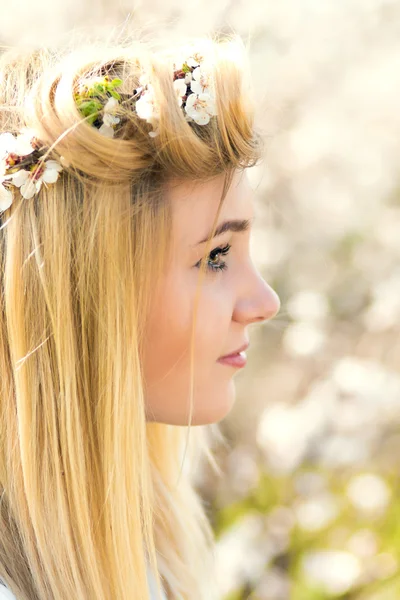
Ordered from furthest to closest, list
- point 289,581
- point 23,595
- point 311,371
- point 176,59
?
point 311,371
point 289,581
point 176,59
point 23,595

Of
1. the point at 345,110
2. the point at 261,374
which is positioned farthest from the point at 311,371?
the point at 345,110

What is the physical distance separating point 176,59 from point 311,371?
2250mm

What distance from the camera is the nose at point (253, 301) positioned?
145cm

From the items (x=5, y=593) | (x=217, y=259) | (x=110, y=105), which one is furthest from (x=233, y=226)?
(x=5, y=593)

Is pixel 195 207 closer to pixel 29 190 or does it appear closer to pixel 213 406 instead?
pixel 29 190

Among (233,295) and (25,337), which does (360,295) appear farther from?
(25,337)

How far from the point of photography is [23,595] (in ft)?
3.90

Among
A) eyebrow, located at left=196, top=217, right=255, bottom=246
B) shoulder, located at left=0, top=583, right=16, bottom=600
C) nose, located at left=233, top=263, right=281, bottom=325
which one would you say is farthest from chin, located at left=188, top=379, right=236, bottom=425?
shoulder, located at left=0, top=583, right=16, bottom=600

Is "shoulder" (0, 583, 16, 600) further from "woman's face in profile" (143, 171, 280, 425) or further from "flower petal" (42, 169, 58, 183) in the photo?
"flower petal" (42, 169, 58, 183)

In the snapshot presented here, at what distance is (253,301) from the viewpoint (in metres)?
1.46

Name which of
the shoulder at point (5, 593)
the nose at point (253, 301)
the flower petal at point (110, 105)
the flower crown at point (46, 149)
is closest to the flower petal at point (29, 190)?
the flower crown at point (46, 149)

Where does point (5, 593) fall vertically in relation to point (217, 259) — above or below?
below

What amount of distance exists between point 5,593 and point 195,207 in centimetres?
70

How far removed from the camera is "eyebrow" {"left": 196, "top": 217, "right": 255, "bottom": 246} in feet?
4.52
